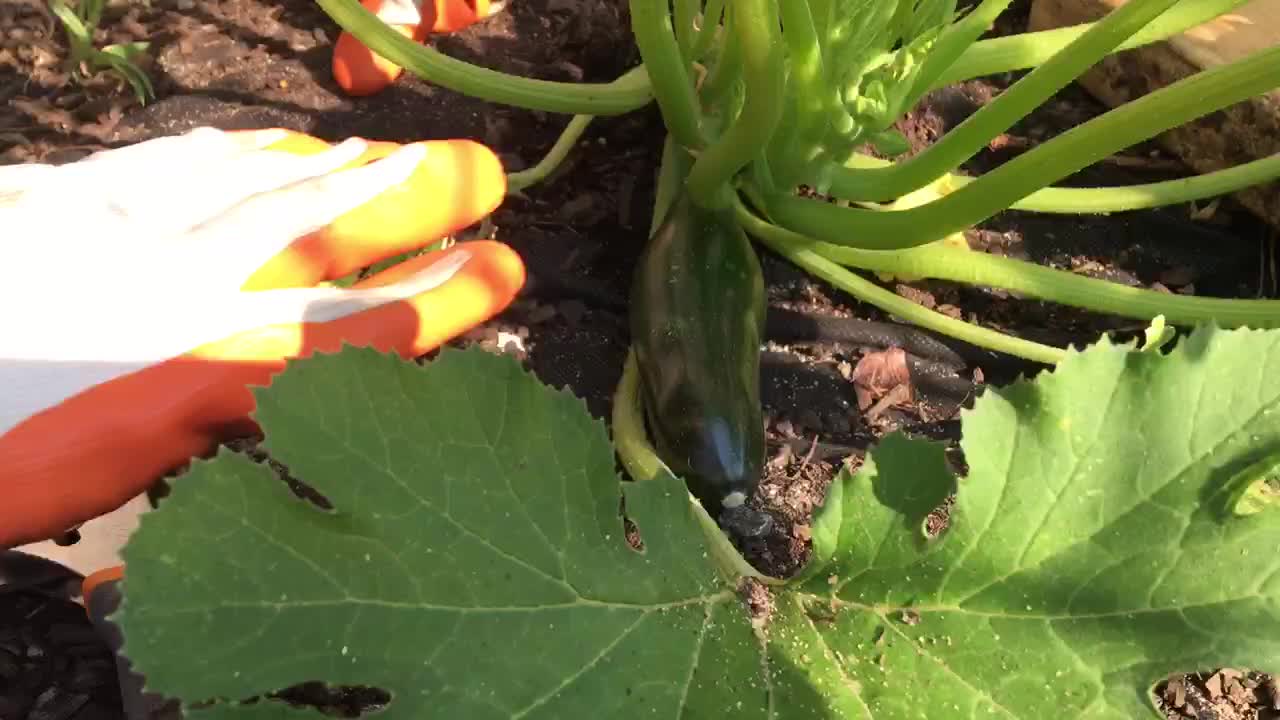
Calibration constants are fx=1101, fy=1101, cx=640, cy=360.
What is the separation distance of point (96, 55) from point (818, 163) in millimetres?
1191

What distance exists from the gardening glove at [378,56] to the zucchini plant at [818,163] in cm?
29

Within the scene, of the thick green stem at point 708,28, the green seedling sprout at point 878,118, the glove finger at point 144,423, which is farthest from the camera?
the thick green stem at point 708,28

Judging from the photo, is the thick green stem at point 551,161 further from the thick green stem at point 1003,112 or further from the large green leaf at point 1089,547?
the large green leaf at point 1089,547

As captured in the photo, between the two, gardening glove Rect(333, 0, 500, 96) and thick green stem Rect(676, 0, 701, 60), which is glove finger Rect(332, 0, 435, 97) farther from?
thick green stem Rect(676, 0, 701, 60)

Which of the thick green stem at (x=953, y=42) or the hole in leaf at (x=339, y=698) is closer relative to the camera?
the hole in leaf at (x=339, y=698)

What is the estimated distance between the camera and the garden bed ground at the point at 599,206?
5.21 feet

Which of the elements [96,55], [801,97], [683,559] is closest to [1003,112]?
[801,97]

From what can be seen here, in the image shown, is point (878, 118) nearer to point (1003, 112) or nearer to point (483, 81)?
point (1003, 112)

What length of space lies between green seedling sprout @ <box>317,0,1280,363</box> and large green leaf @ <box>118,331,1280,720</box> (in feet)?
1.05

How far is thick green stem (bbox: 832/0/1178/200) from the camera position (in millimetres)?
1060

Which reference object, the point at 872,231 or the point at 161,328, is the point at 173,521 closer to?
the point at 161,328

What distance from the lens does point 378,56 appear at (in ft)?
5.87

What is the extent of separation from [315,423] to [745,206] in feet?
2.94

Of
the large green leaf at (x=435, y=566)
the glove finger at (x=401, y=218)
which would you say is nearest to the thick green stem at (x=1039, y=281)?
the glove finger at (x=401, y=218)
